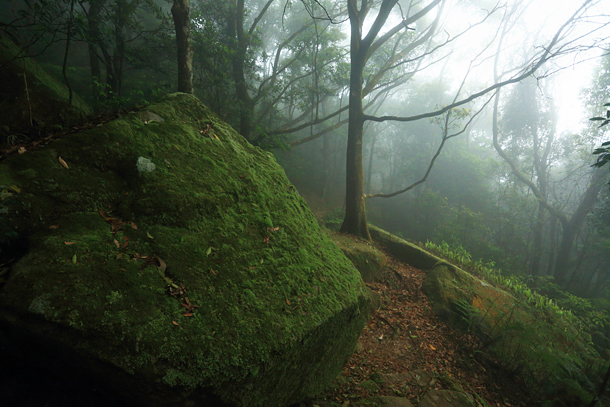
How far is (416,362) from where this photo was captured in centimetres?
396

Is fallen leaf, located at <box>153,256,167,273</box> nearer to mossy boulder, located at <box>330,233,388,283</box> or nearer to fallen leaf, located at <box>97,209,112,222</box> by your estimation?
fallen leaf, located at <box>97,209,112,222</box>

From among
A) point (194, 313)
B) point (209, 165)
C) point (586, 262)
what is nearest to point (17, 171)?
point (209, 165)

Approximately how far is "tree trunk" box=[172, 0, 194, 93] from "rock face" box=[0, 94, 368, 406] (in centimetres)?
170

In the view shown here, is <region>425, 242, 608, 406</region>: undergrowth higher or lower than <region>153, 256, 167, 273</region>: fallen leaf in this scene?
lower

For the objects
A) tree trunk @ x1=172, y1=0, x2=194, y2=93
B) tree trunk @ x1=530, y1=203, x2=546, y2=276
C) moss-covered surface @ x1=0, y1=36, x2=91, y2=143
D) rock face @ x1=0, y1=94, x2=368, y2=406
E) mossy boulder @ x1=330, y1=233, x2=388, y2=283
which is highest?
tree trunk @ x1=172, y1=0, x2=194, y2=93

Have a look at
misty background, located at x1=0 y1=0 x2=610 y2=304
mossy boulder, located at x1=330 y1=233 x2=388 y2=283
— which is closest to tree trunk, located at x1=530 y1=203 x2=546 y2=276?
misty background, located at x1=0 y1=0 x2=610 y2=304

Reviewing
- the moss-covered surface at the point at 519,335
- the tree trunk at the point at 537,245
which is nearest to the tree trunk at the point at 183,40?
the moss-covered surface at the point at 519,335

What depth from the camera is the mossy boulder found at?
5.68 metres

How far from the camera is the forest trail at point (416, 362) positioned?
3172 mm

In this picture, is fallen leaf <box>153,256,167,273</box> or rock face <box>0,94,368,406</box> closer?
rock face <box>0,94,368,406</box>

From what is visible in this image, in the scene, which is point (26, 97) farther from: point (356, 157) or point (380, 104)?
point (380, 104)

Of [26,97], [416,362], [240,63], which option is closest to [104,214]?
[416,362]

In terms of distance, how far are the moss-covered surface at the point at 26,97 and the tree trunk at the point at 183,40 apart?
66.7 inches

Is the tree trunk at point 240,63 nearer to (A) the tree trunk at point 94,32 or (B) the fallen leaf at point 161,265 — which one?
(A) the tree trunk at point 94,32
